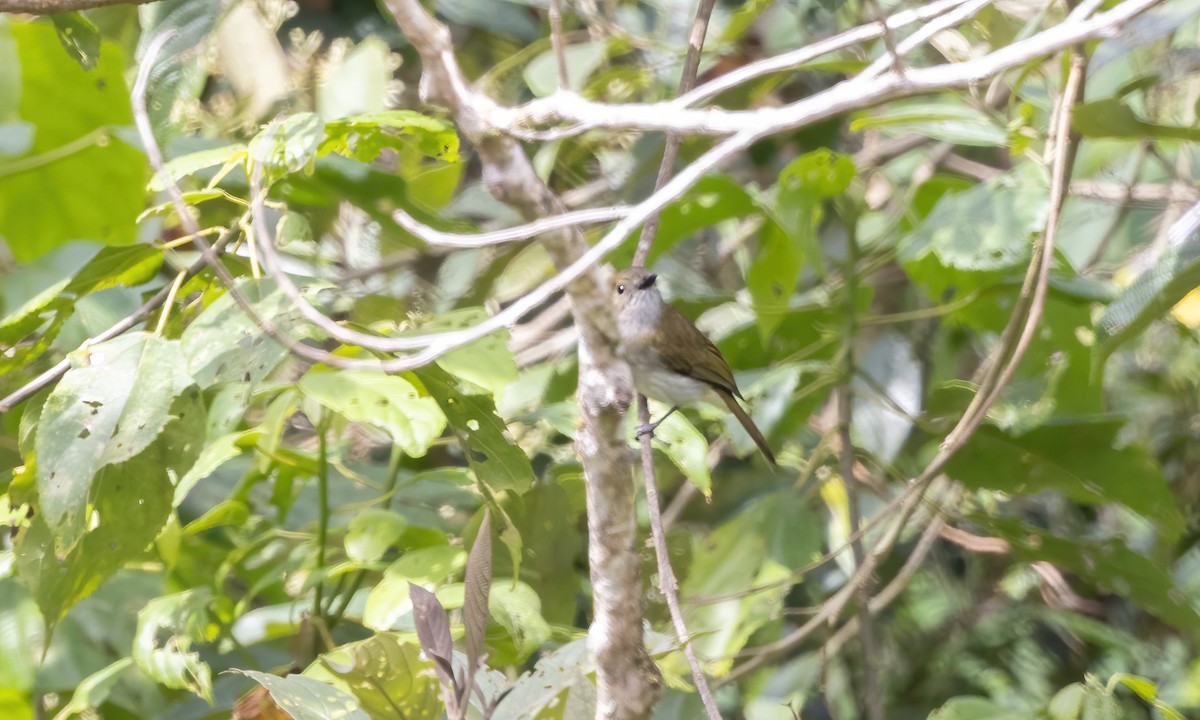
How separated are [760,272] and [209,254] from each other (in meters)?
1.44

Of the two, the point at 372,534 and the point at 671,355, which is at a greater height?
the point at 372,534

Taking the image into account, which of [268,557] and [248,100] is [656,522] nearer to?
[268,557]

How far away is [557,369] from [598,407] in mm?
1584

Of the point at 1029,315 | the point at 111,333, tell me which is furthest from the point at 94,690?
the point at 1029,315

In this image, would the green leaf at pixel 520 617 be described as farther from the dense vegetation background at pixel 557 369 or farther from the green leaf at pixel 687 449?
the green leaf at pixel 687 449

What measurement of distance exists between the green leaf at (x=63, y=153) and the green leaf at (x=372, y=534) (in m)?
1.05

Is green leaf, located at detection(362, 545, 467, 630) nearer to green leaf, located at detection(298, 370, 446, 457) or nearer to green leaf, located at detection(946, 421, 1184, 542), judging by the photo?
green leaf, located at detection(298, 370, 446, 457)

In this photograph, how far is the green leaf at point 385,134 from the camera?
187cm

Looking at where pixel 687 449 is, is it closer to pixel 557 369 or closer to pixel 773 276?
Result: pixel 773 276

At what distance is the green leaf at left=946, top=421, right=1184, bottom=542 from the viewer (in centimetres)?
261

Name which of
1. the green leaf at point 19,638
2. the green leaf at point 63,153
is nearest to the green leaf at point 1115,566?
the green leaf at point 19,638

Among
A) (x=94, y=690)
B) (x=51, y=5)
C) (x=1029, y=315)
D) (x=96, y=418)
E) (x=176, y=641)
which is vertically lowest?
(x=94, y=690)

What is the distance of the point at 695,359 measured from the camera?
3.11 metres

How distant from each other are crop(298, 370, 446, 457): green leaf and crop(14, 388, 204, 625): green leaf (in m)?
0.22
